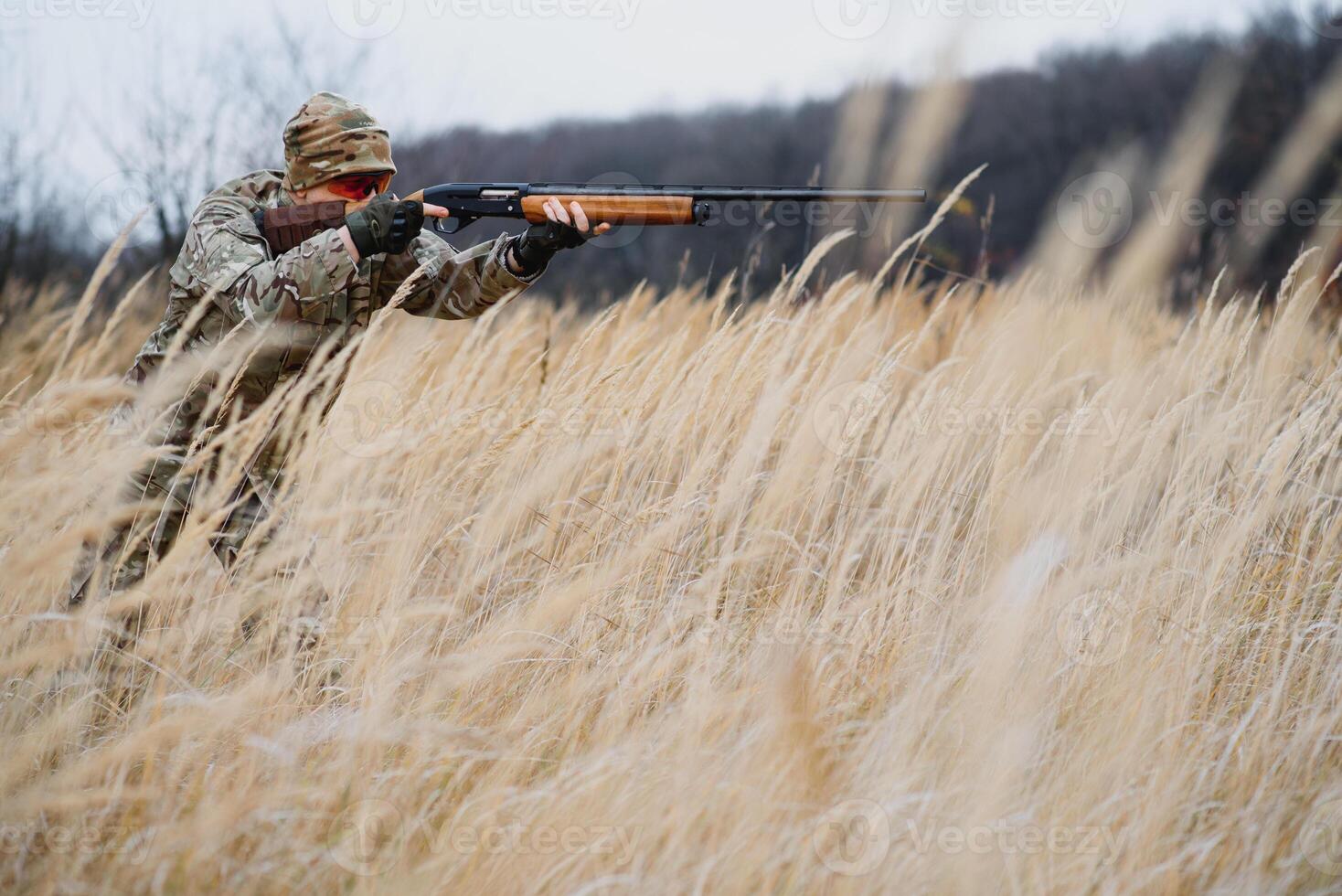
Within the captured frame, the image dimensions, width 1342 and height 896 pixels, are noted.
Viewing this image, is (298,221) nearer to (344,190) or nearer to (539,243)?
A: (344,190)

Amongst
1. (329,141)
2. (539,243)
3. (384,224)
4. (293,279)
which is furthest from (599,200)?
(293,279)

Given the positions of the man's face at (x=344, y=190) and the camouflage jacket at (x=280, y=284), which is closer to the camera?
the camouflage jacket at (x=280, y=284)

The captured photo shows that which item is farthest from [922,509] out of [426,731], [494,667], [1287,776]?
[426,731]

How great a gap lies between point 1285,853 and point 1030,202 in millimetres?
30582

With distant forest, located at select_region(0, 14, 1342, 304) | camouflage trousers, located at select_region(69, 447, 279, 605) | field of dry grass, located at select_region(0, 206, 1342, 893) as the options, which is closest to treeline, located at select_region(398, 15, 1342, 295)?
distant forest, located at select_region(0, 14, 1342, 304)

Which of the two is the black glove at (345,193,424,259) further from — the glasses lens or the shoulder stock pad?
the glasses lens

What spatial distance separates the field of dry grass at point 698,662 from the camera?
1.64 meters

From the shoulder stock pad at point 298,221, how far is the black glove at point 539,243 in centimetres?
52

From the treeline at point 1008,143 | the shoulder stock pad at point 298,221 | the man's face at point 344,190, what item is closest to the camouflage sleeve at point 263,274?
the shoulder stock pad at point 298,221

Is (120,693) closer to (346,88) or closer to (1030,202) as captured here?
(346,88)

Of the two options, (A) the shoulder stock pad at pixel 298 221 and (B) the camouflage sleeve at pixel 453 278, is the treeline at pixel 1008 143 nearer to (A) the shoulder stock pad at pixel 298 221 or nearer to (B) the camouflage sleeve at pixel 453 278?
(B) the camouflage sleeve at pixel 453 278

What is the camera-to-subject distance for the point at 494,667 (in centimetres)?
208

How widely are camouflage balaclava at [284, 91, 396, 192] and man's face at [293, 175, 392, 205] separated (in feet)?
0.11

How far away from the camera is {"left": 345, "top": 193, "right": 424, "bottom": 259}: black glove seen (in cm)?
254
